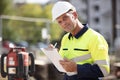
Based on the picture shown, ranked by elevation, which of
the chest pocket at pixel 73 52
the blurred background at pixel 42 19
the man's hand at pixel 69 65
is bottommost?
the man's hand at pixel 69 65

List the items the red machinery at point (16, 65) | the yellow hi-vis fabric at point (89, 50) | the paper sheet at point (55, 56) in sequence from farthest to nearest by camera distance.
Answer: the red machinery at point (16, 65), the paper sheet at point (55, 56), the yellow hi-vis fabric at point (89, 50)

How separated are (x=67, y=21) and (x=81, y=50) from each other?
28cm

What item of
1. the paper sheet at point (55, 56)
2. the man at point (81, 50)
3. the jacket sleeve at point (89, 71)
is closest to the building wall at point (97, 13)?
the paper sheet at point (55, 56)

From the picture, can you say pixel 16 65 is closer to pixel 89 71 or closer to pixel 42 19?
pixel 89 71

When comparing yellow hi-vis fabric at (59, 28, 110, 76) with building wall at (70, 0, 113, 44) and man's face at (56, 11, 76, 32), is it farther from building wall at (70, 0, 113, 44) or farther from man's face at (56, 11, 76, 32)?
building wall at (70, 0, 113, 44)

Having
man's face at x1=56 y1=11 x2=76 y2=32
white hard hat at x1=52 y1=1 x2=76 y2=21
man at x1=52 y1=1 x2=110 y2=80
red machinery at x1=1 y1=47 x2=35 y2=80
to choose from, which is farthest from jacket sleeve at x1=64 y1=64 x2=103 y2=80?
red machinery at x1=1 y1=47 x2=35 y2=80

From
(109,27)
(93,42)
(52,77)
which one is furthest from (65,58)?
(109,27)

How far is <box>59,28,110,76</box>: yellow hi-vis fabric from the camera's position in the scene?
4.17m

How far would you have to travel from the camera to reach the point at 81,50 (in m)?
4.28

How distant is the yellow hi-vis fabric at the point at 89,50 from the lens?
4172 mm

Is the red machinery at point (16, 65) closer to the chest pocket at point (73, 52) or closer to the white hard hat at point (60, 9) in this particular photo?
the chest pocket at point (73, 52)

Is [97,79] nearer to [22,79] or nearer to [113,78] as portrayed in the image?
[22,79]

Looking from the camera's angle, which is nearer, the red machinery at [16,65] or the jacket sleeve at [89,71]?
the jacket sleeve at [89,71]

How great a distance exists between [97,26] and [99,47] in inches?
2701
